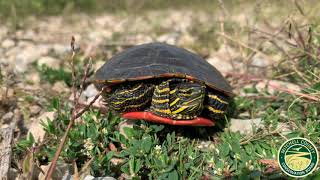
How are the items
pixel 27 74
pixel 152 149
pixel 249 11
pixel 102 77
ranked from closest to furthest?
pixel 152 149
pixel 102 77
pixel 27 74
pixel 249 11

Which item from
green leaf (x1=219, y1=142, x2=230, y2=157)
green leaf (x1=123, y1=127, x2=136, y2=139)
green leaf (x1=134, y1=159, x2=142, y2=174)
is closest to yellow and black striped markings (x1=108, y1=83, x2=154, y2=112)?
green leaf (x1=123, y1=127, x2=136, y2=139)

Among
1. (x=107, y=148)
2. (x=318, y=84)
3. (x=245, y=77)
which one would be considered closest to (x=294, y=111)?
(x=318, y=84)

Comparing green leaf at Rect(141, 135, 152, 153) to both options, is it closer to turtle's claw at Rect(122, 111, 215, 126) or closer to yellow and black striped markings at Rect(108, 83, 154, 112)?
turtle's claw at Rect(122, 111, 215, 126)

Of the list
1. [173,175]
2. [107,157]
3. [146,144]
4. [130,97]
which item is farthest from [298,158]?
[130,97]

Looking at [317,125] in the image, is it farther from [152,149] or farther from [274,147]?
[152,149]

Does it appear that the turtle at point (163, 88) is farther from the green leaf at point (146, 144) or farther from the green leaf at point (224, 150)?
the green leaf at point (224, 150)

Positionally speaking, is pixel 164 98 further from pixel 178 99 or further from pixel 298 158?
pixel 298 158

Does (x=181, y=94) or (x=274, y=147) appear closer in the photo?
(x=274, y=147)
